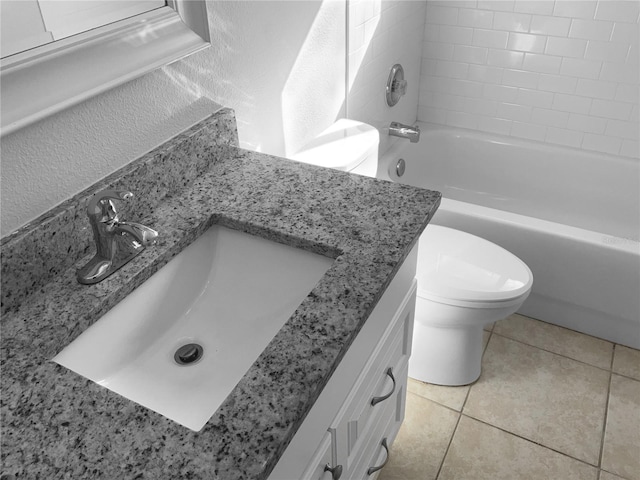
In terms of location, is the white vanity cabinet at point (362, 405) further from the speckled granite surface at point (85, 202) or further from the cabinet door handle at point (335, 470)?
the speckled granite surface at point (85, 202)

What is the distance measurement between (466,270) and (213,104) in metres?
0.96

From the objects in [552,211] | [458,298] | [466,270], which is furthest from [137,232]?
[552,211]

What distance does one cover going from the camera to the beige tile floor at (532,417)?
5.44 ft

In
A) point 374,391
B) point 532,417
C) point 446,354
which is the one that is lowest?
point 532,417

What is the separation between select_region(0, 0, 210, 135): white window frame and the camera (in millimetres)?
841

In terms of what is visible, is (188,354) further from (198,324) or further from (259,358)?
(259,358)

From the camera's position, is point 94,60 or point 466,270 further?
point 466,270

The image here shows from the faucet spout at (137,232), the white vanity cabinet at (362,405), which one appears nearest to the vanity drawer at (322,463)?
the white vanity cabinet at (362,405)

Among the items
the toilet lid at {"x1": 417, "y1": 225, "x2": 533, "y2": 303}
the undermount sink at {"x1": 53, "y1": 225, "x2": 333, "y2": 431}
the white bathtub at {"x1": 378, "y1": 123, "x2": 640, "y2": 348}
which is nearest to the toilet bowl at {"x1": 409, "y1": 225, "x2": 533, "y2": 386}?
the toilet lid at {"x1": 417, "y1": 225, "x2": 533, "y2": 303}

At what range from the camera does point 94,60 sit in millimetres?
945

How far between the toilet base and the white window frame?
3.80ft

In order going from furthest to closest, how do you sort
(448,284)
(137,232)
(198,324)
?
(448,284) → (198,324) → (137,232)

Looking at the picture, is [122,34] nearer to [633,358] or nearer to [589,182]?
[633,358]

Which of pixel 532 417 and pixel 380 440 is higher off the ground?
pixel 380 440
